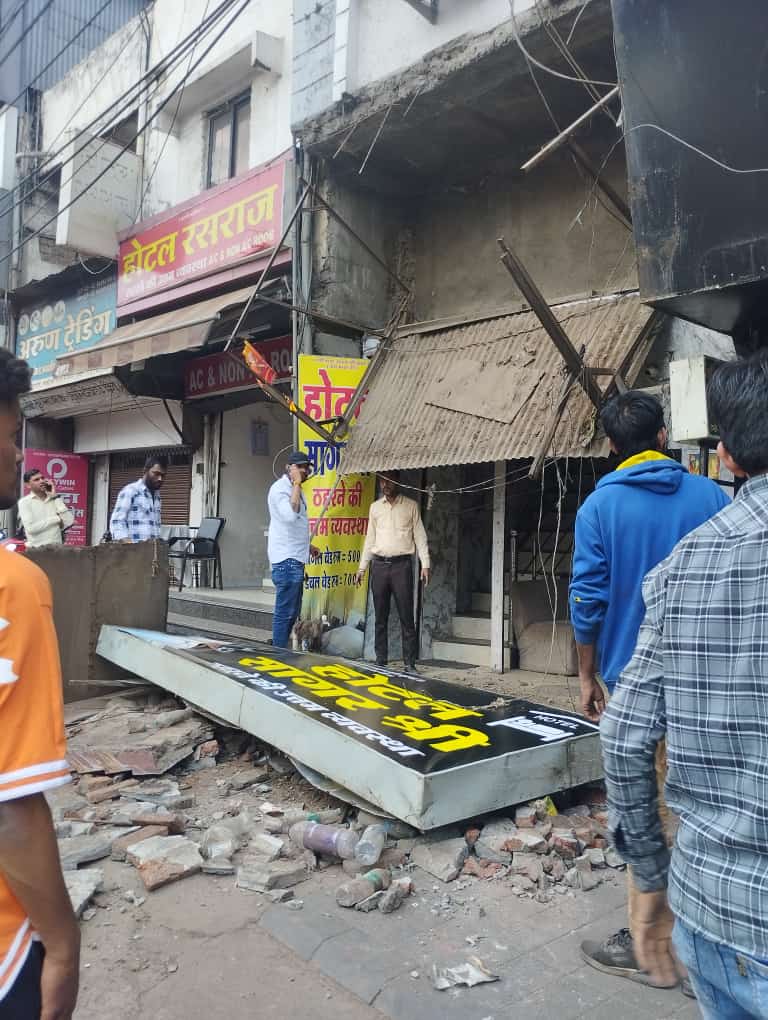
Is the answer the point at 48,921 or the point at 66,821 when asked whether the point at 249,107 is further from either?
the point at 48,921

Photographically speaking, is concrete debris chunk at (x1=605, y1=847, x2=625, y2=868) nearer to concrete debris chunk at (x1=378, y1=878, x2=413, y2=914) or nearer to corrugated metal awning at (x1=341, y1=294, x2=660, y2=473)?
→ concrete debris chunk at (x1=378, y1=878, x2=413, y2=914)

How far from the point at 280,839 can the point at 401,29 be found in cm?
707

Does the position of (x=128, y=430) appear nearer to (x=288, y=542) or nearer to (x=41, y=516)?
(x=41, y=516)

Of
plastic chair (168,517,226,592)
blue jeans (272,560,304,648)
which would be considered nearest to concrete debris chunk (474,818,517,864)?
blue jeans (272,560,304,648)

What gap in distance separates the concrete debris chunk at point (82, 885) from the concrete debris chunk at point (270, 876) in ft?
2.04

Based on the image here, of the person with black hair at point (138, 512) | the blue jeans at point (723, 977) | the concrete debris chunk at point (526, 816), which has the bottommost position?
the concrete debris chunk at point (526, 816)

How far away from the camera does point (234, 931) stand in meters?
2.95

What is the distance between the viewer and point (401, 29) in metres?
6.92

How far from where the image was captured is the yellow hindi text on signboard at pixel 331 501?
748cm

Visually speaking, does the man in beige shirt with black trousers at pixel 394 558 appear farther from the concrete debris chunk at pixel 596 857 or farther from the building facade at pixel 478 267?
the concrete debris chunk at pixel 596 857

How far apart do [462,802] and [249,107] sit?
32.5ft

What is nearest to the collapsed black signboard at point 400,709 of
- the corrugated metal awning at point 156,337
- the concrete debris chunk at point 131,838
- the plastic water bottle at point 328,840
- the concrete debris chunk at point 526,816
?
the concrete debris chunk at point 526,816

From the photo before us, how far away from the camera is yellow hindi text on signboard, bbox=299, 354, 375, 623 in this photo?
7477mm

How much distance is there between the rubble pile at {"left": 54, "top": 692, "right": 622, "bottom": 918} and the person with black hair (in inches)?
129
